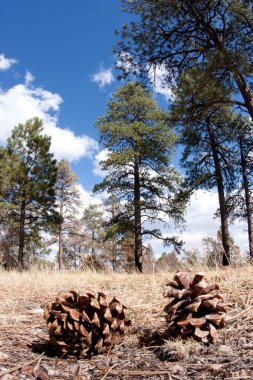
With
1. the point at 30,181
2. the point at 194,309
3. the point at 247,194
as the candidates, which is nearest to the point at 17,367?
the point at 194,309

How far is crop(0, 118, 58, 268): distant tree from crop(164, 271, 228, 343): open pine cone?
19.2 m

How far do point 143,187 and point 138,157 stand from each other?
184 cm

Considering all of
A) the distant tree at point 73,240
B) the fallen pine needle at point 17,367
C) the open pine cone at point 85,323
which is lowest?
the fallen pine needle at point 17,367

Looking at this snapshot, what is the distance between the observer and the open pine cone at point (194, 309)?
→ 2104 millimetres

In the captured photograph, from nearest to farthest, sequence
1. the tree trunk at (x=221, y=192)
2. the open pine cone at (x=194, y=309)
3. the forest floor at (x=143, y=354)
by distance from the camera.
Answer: the forest floor at (x=143, y=354) < the open pine cone at (x=194, y=309) < the tree trunk at (x=221, y=192)

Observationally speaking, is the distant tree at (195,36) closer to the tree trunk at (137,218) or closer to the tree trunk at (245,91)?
the tree trunk at (245,91)

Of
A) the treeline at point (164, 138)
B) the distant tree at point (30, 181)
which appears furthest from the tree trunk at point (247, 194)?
the distant tree at point (30, 181)

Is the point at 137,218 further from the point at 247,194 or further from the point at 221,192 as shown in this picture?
the point at 247,194

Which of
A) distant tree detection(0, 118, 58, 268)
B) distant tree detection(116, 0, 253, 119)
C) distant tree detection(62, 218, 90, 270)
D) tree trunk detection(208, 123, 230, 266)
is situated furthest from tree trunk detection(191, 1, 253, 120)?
distant tree detection(62, 218, 90, 270)

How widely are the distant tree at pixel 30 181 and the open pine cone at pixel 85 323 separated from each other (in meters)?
19.0

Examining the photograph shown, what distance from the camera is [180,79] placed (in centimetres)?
909

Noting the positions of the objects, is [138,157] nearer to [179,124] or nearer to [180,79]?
[179,124]

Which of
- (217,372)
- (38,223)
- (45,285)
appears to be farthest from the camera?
(38,223)

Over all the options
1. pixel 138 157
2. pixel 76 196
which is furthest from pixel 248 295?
pixel 76 196
